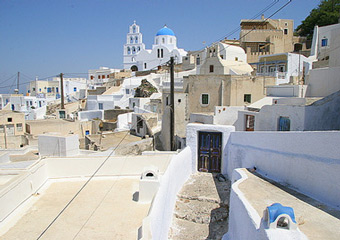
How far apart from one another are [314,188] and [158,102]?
2250 cm

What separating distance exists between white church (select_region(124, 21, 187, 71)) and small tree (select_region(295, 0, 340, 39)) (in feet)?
71.4

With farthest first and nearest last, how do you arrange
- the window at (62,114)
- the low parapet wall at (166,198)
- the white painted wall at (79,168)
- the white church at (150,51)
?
the white church at (150,51) → the window at (62,114) → the white painted wall at (79,168) → the low parapet wall at (166,198)

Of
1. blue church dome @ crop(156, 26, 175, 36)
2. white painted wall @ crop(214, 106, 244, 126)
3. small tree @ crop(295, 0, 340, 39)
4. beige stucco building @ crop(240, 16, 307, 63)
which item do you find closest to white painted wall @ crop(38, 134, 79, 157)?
white painted wall @ crop(214, 106, 244, 126)

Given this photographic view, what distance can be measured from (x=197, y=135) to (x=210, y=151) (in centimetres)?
75

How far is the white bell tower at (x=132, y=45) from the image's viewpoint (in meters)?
67.4

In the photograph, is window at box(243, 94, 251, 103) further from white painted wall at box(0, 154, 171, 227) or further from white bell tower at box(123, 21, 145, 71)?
white bell tower at box(123, 21, 145, 71)

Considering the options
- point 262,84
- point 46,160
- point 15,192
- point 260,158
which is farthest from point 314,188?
point 262,84

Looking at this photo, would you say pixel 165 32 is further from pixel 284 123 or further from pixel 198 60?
pixel 284 123

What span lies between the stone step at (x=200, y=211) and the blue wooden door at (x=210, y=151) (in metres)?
2.38

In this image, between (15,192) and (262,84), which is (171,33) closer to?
(262,84)

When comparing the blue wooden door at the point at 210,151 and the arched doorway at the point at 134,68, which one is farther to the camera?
the arched doorway at the point at 134,68

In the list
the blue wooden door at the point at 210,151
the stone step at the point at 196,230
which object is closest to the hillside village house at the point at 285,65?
the blue wooden door at the point at 210,151

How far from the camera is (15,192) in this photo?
21.3 feet

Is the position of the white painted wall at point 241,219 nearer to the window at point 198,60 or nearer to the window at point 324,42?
the window at point 324,42
